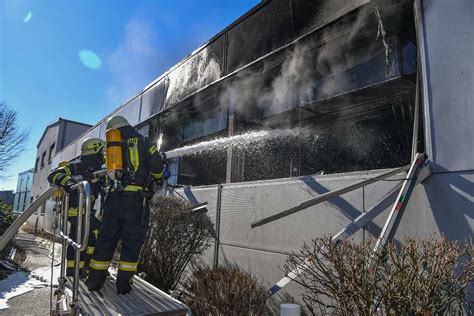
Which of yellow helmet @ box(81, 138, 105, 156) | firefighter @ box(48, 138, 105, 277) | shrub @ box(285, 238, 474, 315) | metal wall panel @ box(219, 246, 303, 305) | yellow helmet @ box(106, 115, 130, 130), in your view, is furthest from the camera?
yellow helmet @ box(81, 138, 105, 156)

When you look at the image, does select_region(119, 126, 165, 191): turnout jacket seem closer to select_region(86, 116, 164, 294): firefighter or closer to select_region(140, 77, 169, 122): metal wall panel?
select_region(86, 116, 164, 294): firefighter

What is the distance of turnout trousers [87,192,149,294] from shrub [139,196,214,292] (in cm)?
183

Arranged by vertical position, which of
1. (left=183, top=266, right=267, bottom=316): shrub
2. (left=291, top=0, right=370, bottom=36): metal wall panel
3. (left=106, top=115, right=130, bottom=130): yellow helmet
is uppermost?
(left=291, top=0, right=370, bottom=36): metal wall panel

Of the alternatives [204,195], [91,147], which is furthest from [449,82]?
[204,195]

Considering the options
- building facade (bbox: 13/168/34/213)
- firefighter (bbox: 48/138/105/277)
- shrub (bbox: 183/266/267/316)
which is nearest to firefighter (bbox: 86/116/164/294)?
firefighter (bbox: 48/138/105/277)

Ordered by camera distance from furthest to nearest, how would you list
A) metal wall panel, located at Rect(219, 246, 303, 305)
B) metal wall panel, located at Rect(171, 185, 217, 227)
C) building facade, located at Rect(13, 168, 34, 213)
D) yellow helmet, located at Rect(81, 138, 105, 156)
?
building facade, located at Rect(13, 168, 34, 213) → metal wall panel, located at Rect(171, 185, 217, 227) → yellow helmet, located at Rect(81, 138, 105, 156) → metal wall panel, located at Rect(219, 246, 303, 305)

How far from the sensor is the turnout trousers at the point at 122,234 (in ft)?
10.8

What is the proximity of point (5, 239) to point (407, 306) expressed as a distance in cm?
296

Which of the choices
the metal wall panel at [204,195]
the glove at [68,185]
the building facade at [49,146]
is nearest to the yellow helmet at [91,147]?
the glove at [68,185]

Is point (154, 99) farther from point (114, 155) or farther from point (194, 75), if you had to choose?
point (114, 155)

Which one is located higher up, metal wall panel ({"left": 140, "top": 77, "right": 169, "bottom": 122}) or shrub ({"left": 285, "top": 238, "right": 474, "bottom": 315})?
metal wall panel ({"left": 140, "top": 77, "right": 169, "bottom": 122})

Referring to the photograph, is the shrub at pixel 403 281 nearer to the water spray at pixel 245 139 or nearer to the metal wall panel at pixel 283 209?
the metal wall panel at pixel 283 209

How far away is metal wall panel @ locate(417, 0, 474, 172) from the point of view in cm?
305

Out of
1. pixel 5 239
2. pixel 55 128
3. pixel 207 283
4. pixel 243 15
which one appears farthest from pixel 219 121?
pixel 55 128
